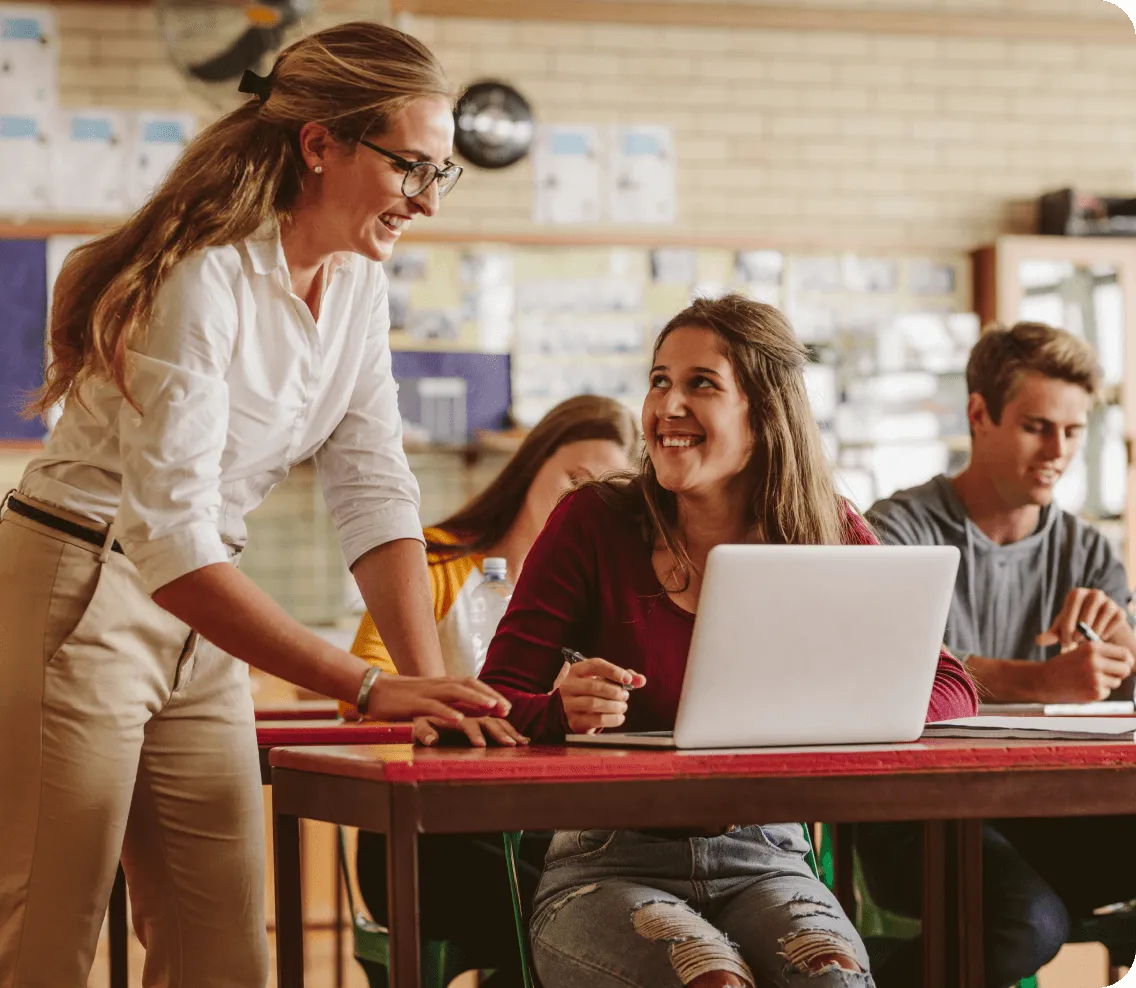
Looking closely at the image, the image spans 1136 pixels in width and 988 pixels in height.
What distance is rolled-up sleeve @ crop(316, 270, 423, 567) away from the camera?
74.3 inches

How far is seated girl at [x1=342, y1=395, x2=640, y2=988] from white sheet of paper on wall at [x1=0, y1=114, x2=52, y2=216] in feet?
9.68

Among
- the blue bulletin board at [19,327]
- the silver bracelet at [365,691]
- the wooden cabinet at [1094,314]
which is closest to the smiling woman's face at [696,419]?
the silver bracelet at [365,691]

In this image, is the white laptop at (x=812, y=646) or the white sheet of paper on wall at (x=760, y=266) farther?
the white sheet of paper on wall at (x=760, y=266)

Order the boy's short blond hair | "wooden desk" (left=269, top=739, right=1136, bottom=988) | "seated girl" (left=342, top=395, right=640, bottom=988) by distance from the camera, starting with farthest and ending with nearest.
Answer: the boy's short blond hair < "seated girl" (left=342, top=395, right=640, bottom=988) < "wooden desk" (left=269, top=739, right=1136, bottom=988)

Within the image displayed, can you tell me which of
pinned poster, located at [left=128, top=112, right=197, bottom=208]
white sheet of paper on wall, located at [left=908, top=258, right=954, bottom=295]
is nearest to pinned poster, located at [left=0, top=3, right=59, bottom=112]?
pinned poster, located at [left=128, top=112, right=197, bottom=208]

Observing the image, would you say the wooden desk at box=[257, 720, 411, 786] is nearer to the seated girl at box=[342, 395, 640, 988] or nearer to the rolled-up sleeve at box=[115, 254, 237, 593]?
the seated girl at box=[342, 395, 640, 988]

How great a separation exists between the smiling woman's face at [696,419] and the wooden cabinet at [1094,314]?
3490 millimetres

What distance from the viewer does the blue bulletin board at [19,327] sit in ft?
15.6

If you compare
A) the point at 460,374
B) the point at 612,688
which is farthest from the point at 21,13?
the point at 612,688

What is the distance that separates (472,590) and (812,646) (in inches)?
45.5

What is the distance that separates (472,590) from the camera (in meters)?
2.51

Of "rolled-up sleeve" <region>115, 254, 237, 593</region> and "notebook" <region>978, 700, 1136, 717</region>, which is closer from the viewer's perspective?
"rolled-up sleeve" <region>115, 254, 237, 593</region>

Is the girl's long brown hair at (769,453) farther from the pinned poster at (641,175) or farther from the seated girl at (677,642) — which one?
the pinned poster at (641,175)

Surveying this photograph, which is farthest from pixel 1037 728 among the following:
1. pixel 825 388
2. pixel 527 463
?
pixel 825 388
